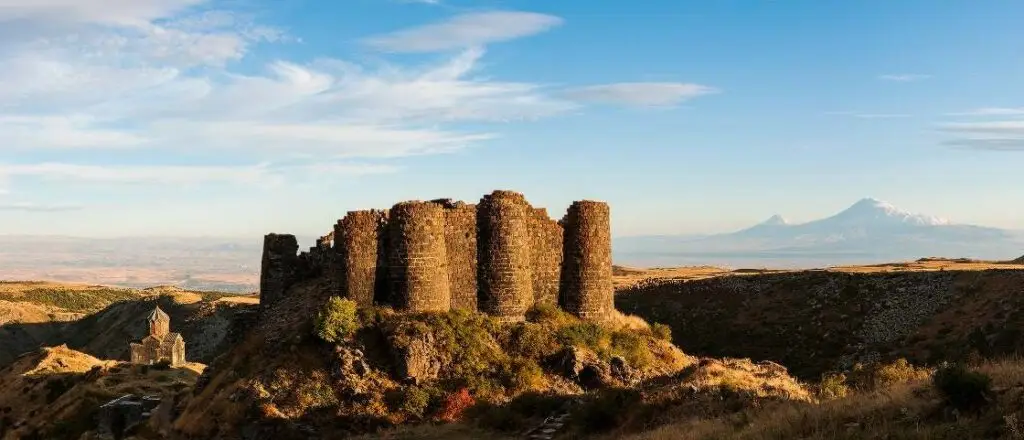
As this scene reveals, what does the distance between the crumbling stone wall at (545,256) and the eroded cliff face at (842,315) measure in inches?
967

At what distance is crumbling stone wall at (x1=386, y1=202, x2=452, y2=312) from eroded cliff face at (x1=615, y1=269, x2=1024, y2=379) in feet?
98.0

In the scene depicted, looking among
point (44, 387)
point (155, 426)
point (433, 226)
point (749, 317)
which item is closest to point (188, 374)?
point (44, 387)

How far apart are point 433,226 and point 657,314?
137 feet

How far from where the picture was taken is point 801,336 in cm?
5312

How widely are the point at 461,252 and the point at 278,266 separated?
724 cm

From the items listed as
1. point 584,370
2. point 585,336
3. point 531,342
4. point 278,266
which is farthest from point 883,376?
point 278,266

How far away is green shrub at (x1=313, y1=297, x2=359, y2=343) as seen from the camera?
23.9 metres

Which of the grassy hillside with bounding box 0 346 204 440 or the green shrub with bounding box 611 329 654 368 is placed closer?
the green shrub with bounding box 611 329 654 368

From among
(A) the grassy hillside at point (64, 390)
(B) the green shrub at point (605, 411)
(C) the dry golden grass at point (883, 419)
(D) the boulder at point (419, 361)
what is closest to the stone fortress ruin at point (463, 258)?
(D) the boulder at point (419, 361)

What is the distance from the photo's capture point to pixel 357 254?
25016 mm

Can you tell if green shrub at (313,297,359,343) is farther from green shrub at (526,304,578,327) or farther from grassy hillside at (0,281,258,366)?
grassy hillside at (0,281,258,366)

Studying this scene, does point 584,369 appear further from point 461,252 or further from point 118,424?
point 118,424

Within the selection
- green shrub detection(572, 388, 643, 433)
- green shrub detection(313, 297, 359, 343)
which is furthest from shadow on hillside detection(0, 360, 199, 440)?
green shrub detection(572, 388, 643, 433)

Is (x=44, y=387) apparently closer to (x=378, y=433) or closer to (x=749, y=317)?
(x=378, y=433)
